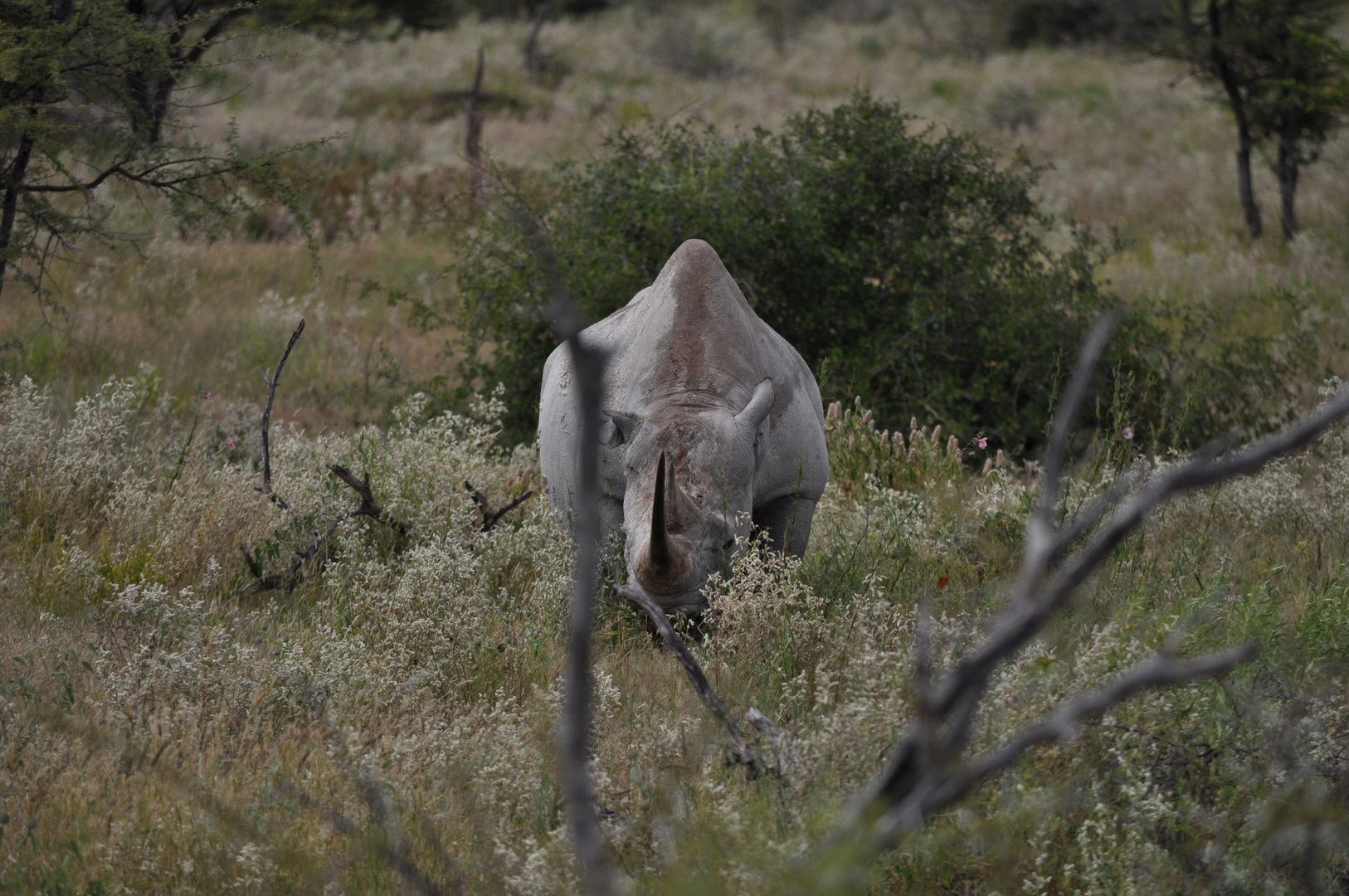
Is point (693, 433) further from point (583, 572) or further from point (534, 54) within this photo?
point (534, 54)

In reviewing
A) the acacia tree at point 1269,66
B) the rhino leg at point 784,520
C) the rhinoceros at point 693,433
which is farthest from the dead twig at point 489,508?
the acacia tree at point 1269,66

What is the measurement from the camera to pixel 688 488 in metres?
4.35

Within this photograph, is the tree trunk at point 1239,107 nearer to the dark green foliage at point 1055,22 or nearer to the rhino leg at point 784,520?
the rhino leg at point 784,520

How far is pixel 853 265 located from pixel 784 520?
408 cm

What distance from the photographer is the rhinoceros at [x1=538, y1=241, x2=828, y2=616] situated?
4.22m

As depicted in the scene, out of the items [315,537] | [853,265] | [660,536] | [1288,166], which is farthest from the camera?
[1288,166]

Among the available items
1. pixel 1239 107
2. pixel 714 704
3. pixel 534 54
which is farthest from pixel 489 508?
pixel 534 54

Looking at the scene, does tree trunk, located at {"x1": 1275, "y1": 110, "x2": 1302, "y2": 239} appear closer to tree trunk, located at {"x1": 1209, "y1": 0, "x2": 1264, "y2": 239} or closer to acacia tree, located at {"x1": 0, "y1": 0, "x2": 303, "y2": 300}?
tree trunk, located at {"x1": 1209, "y1": 0, "x2": 1264, "y2": 239}

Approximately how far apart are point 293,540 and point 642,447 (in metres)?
2.14

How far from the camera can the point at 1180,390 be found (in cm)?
905

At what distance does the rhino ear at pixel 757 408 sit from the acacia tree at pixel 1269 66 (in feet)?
37.6

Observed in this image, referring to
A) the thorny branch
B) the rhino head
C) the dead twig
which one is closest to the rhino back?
the rhino head

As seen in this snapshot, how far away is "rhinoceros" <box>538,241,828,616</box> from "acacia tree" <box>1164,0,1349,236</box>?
11053 millimetres

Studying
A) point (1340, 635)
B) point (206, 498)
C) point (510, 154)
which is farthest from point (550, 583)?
point (510, 154)
